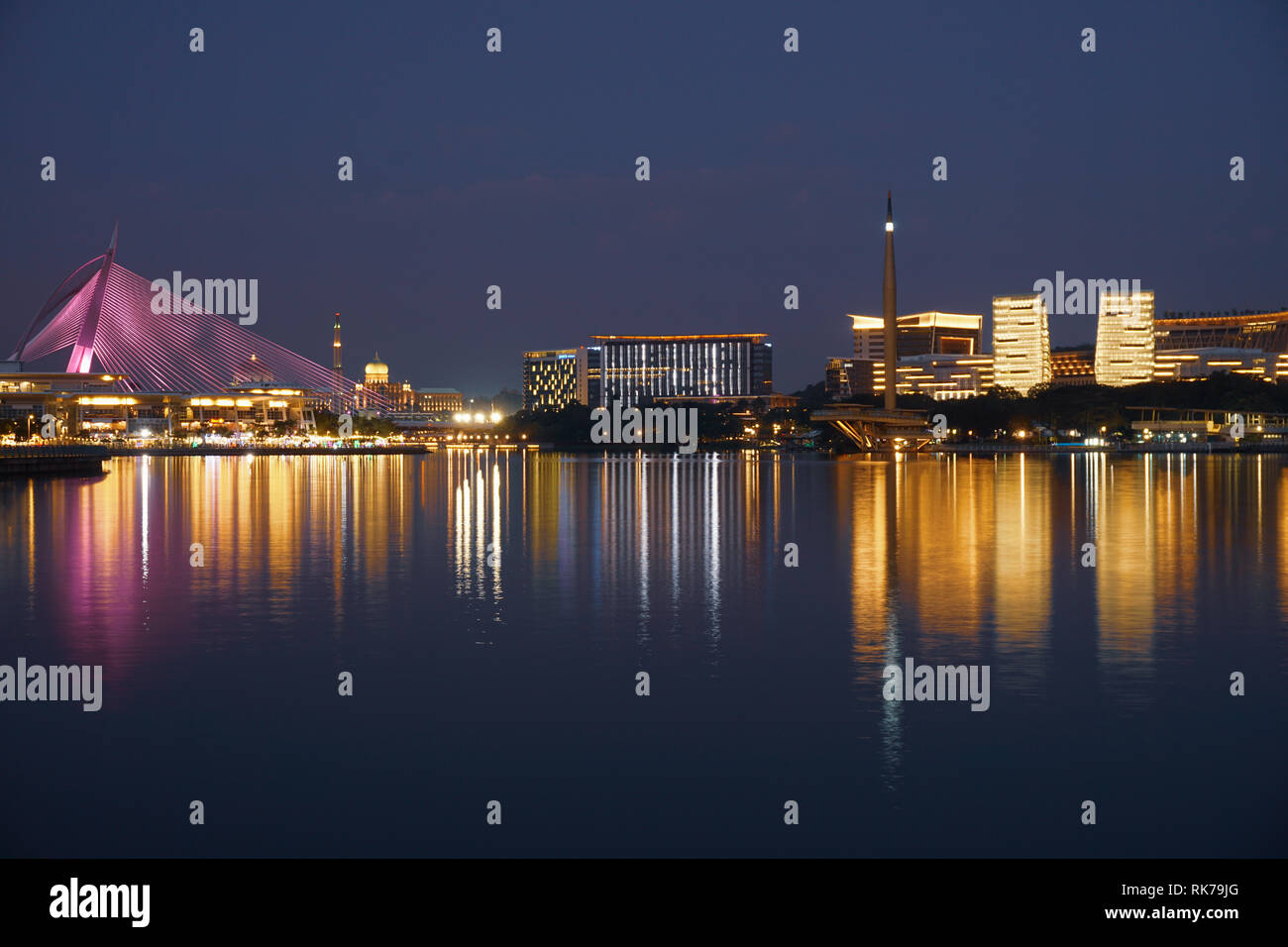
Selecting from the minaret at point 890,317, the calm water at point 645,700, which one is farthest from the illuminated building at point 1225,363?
the calm water at point 645,700

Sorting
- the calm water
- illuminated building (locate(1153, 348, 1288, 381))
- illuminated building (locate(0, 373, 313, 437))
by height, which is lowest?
the calm water

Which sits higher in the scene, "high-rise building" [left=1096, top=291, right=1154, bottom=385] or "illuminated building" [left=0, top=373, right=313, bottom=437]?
"high-rise building" [left=1096, top=291, right=1154, bottom=385]

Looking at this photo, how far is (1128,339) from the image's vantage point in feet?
626

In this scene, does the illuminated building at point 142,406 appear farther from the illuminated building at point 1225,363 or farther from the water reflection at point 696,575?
the illuminated building at point 1225,363

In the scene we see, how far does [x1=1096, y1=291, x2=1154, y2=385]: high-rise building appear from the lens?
190000mm

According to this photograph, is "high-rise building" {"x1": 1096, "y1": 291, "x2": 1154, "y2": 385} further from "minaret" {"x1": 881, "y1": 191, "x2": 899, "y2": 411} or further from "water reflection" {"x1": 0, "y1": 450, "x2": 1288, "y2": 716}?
"water reflection" {"x1": 0, "y1": 450, "x2": 1288, "y2": 716}

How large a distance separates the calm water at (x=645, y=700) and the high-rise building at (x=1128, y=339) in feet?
586

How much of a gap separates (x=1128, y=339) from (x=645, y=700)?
643 ft

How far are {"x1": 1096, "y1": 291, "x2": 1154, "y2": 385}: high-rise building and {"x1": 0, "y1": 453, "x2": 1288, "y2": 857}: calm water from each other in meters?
179

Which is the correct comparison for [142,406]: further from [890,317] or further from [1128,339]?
[1128,339]

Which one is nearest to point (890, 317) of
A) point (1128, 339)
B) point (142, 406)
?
point (142, 406)

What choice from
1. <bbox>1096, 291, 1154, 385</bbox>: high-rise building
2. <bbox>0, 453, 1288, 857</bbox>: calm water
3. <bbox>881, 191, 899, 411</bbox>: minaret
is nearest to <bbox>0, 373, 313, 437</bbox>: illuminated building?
<bbox>881, 191, 899, 411</bbox>: minaret

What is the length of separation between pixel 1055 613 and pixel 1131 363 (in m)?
190

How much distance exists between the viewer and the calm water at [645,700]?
7.77m
